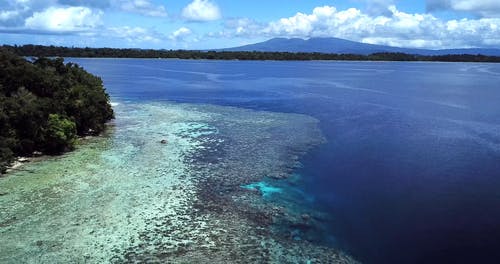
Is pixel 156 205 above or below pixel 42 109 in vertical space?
below

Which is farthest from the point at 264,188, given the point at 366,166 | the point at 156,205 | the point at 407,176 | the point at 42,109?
the point at 42,109

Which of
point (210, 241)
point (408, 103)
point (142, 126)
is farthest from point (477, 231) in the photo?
point (408, 103)

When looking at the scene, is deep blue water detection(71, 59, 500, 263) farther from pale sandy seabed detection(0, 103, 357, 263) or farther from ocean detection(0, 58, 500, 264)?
pale sandy seabed detection(0, 103, 357, 263)

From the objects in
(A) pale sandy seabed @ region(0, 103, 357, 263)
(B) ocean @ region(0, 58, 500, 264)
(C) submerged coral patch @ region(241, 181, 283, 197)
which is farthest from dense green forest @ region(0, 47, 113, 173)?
(C) submerged coral patch @ region(241, 181, 283, 197)

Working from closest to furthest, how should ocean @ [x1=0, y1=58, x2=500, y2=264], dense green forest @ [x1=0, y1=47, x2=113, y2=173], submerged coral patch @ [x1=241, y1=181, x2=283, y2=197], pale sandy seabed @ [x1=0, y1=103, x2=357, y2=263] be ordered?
1. pale sandy seabed @ [x1=0, y1=103, x2=357, y2=263]
2. ocean @ [x1=0, y1=58, x2=500, y2=264]
3. submerged coral patch @ [x1=241, y1=181, x2=283, y2=197]
4. dense green forest @ [x1=0, y1=47, x2=113, y2=173]

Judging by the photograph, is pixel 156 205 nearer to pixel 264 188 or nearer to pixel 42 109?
pixel 264 188

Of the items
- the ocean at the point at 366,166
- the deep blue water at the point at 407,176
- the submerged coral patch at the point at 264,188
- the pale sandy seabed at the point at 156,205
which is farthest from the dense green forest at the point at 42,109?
the deep blue water at the point at 407,176
